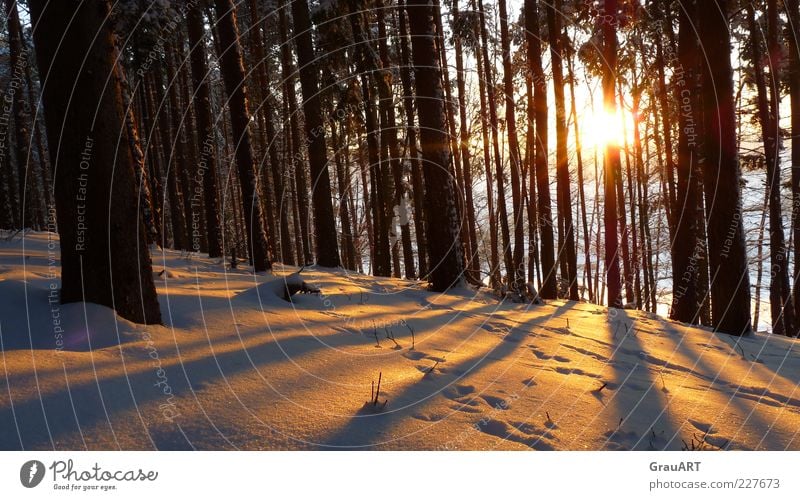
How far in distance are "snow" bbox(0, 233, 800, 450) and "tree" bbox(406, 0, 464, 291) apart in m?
2.46

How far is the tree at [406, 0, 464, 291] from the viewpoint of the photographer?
8031mm

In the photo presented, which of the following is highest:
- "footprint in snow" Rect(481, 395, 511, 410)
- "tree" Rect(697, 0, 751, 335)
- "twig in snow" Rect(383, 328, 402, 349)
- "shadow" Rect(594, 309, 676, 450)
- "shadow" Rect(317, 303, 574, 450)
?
"tree" Rect(697, 0, 751, 335)

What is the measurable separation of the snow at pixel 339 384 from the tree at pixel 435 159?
8.08 feet

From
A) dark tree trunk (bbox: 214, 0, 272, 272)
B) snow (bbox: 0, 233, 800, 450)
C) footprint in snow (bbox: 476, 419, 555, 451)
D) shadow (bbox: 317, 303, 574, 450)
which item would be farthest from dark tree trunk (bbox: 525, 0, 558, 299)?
footprint in snow (bbox: 476, 419, 555, 451)

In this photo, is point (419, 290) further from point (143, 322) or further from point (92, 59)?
point (92, 59)

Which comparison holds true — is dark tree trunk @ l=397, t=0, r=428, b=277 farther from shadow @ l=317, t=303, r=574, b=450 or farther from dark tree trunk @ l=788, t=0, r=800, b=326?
dark tree trunk @ l=788, t=0, r=800, b=326

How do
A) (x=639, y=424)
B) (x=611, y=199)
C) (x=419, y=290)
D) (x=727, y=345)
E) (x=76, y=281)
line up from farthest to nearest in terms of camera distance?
1. (x=611, y=199)
2. (x=419, y=290)
3. (x=727, y=345)
4. (x=76, y=281)
5. (x=639, y=424)

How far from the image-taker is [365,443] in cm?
251

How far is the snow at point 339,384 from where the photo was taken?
2521 mm

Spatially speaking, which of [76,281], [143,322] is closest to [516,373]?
[143,322]

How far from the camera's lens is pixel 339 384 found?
324 cm

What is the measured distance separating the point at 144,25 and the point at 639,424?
15993mm

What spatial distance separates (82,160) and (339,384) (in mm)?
2687

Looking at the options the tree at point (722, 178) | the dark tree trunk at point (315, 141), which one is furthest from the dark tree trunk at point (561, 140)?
the dark tree trunk at point (315, 141)
